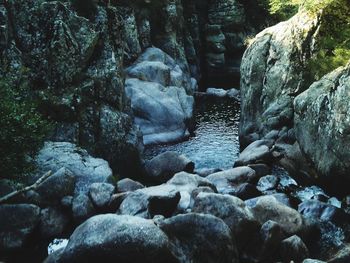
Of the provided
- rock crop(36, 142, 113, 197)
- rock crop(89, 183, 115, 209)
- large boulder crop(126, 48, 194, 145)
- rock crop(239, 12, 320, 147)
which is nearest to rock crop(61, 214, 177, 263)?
rock crop(89, 183, 115, 209)

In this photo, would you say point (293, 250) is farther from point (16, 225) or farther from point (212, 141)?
point (212, 141)

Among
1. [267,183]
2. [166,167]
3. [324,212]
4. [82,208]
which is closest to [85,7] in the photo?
[166,167]

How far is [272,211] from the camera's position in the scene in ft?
63.3

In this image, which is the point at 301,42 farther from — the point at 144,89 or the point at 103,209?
the point at 103,209

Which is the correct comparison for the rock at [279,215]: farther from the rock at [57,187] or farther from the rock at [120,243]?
the rock at [57,187]

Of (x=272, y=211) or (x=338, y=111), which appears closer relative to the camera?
(x=272, y=211)

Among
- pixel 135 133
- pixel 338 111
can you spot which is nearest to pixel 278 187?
pixel 338 111

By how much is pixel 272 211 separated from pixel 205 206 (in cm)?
349

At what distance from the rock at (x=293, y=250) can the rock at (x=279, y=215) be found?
1.25 metres

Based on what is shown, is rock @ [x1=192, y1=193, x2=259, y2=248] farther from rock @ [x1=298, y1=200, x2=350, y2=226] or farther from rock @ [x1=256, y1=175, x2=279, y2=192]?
rock @ [x1=256, y1=175, x2=279, y2=192]

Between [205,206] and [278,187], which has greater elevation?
[205,206]

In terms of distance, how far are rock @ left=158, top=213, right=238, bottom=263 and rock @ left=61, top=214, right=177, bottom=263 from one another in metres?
1.20

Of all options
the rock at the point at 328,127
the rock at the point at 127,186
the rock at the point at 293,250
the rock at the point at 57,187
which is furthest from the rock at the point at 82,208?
the rock at the point at 328,127

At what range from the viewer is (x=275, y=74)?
3500 cm
